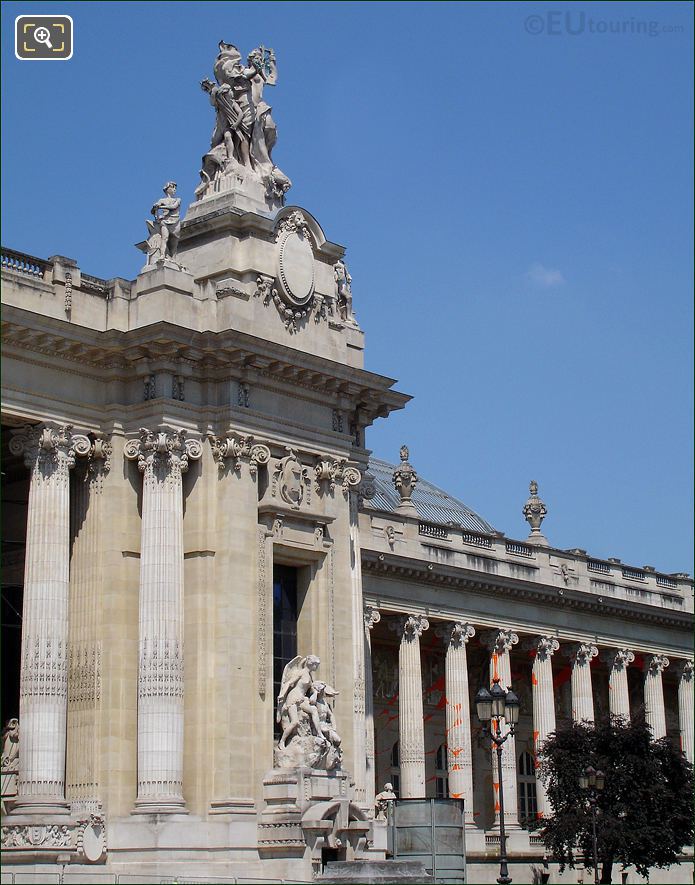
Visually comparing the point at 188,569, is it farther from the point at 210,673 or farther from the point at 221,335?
the point at 221,335

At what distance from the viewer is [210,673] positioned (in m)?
40.2

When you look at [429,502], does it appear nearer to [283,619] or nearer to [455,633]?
[455,633]

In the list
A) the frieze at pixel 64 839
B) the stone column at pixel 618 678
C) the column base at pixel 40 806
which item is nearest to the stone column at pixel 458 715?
the stone column at pixel 618 678

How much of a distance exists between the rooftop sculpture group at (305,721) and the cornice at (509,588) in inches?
640

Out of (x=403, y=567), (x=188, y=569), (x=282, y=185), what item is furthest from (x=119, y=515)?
(x=403, y=567)

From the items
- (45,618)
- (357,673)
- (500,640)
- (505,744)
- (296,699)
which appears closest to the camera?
(45,618)

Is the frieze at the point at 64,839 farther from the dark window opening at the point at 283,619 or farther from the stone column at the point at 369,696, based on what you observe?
the stone column at the point at 369,696

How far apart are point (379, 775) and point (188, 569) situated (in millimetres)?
25280

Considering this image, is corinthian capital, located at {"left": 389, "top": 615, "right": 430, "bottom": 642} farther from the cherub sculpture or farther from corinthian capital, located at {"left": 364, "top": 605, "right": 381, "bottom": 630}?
the cherub sculpture

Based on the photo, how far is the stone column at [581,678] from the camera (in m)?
69.5

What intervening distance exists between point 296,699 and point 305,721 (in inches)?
23.4

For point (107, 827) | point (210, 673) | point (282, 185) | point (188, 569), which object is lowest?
point (107, 827)

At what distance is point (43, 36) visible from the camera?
3122 cm

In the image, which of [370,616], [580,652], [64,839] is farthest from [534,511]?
[64,839]
